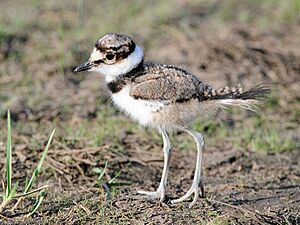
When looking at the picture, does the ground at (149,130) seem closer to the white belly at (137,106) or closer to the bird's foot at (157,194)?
the bird's foot at (157,194)

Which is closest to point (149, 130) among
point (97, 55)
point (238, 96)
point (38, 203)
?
point (97, 55)

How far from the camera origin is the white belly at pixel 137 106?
4.51m

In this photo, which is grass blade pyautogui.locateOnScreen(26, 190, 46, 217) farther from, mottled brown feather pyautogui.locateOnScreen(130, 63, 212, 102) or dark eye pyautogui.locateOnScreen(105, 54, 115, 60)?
dark eye pyautogui.locateOnScreen(105, 54, 115, 60)

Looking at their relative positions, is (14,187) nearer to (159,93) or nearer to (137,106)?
(137,106)

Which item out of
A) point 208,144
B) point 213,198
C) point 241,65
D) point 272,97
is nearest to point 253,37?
point 241,65

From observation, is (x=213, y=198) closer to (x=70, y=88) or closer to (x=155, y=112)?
(x=155, y=112)

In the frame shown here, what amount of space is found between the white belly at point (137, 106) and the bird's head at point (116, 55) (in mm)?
145

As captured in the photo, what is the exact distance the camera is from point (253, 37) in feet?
26.2

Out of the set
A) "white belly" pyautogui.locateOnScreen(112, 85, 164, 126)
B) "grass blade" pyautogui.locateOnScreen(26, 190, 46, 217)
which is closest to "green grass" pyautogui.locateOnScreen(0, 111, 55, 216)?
"grass blade" pyautogui.locateOnScreen(26, 190, 46, 217)

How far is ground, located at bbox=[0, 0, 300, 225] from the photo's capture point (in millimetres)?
4625

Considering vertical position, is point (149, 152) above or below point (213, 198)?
below

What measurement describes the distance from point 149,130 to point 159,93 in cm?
166

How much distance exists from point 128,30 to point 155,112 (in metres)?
3.56

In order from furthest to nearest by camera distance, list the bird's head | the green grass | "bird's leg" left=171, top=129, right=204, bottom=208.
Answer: the bird's head, "bird's leg" left=171, top=129, right=204, bottom=208, the green grass
